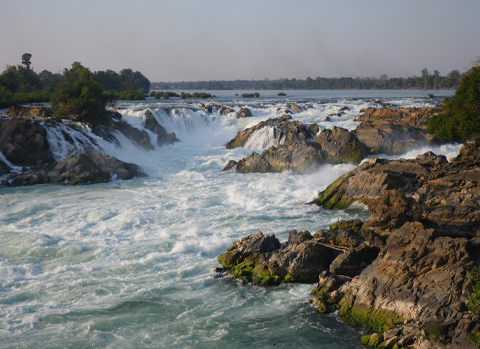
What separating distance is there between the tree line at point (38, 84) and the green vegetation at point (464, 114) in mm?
24304

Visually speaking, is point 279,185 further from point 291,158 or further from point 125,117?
point 125,117

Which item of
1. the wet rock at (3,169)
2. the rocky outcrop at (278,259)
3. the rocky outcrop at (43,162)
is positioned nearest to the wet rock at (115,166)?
the rocky outcrop at (43,162)

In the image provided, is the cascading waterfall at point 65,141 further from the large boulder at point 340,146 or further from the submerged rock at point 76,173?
the large boulder at point 340,146

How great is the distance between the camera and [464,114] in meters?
22.7

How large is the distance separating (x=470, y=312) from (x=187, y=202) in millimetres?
14699

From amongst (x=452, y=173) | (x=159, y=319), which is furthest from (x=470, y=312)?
(x=452, y=173)

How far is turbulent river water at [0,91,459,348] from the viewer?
33.9 feet

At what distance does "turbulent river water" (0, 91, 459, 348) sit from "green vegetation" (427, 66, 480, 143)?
5.60 meters

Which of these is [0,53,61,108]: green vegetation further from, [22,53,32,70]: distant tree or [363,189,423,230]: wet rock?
[363,189,423,230]: wet rock

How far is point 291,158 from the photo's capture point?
27.2 meters

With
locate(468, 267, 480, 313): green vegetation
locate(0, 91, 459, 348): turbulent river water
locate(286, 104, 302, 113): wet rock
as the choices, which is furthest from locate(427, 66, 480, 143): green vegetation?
locate(286, 104, 302, 113): wet rock

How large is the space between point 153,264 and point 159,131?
90.9 feet

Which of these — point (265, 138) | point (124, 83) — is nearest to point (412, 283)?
point (265, 138)

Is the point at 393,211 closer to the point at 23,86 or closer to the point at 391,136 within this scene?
the point at 391,136
